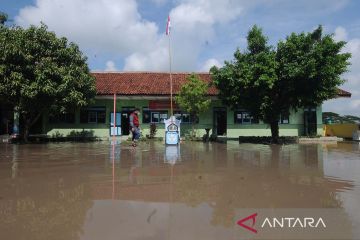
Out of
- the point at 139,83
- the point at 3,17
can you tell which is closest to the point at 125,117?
the point at 139,83

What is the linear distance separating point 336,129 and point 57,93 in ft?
64.4

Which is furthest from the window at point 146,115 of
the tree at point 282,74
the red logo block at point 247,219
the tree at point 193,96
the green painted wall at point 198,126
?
the red logo block at point 247,219

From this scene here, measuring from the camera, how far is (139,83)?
27.6 m

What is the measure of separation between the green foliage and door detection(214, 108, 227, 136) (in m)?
3.29

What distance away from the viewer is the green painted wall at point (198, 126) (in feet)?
89.1

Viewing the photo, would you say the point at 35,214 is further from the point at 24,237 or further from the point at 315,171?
the point at 315,171

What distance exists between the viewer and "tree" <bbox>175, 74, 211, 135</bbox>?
24.1 meters

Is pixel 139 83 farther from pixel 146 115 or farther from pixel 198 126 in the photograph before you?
pixel 198 126

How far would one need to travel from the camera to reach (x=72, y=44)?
22.1 metres

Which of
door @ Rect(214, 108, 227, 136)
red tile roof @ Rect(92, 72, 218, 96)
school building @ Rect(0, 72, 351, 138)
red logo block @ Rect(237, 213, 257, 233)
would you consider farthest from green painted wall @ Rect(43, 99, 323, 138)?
red logo block @ Rect(237, 213, 257, 233)

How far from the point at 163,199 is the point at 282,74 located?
15071 millimetres

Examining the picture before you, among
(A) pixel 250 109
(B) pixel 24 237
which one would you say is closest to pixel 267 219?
(B) pixel 24 237

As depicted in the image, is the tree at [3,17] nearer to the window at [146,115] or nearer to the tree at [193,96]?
the window at [146,115]

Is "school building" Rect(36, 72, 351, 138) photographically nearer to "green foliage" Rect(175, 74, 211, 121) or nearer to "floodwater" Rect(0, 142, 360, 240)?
"green foliage" Rect(175, 74, 211, 121)
